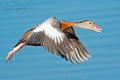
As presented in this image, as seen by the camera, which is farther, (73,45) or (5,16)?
(5,16)

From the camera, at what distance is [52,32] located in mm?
10547

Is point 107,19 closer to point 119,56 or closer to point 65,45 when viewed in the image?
point 119,56

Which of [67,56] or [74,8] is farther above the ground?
[74,8]

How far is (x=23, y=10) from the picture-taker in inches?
598

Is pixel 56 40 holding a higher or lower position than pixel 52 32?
lower

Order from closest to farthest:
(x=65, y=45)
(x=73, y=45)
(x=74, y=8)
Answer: (x=65, y=45), (x=73, y=45), (x=74, y=8)

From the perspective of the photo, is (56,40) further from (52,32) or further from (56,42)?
(52,32)

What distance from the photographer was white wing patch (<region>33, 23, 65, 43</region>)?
34.1 feet

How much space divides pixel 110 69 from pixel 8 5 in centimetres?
413

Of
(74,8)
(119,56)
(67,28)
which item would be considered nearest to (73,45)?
(67,28)

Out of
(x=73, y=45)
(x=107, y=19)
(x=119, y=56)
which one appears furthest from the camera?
(x=107, y=19)

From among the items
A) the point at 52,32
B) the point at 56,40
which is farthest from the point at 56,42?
the point at 52,32

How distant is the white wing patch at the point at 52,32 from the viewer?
34.1 ft

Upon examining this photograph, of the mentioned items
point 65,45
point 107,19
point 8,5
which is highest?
point 8,5
